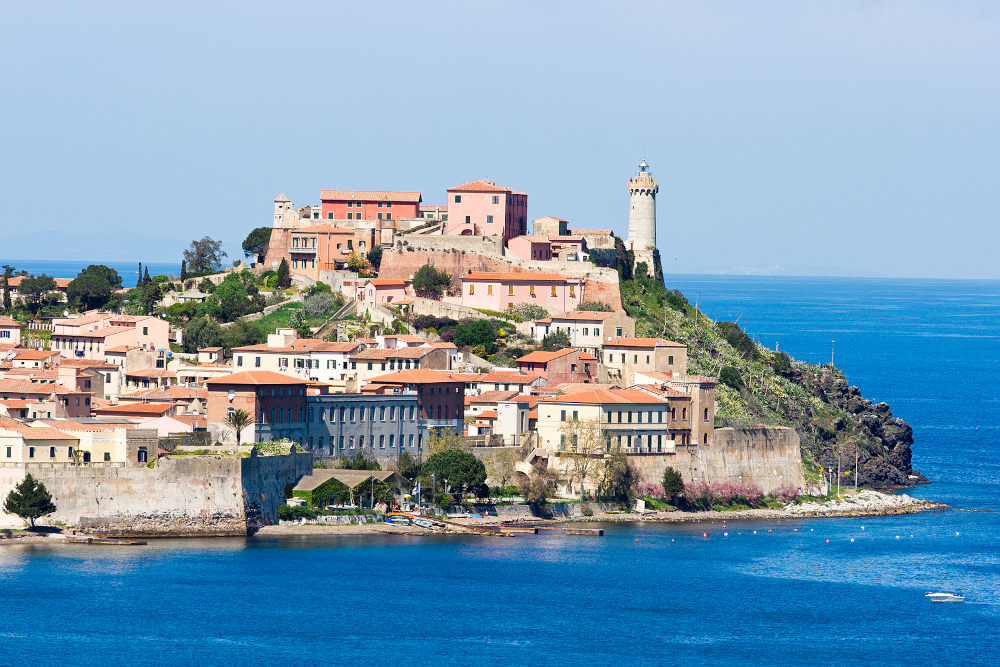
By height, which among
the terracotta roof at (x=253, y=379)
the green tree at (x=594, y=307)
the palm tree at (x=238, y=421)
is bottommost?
the palm tree at (x=238, y=421)

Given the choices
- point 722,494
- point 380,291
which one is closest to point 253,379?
point 722,494

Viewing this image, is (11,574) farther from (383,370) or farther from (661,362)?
(661,362)

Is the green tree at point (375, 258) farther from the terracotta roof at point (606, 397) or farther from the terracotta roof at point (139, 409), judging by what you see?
the terracotta roof at point (139, 409)

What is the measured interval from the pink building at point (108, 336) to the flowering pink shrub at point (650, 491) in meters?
26.0

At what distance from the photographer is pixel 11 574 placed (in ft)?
212

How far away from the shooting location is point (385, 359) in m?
86.4

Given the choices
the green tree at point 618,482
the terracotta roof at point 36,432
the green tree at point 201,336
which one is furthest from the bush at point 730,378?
the terracotta roof at point 36,432

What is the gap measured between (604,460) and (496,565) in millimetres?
12446

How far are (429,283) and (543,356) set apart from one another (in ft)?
40.9

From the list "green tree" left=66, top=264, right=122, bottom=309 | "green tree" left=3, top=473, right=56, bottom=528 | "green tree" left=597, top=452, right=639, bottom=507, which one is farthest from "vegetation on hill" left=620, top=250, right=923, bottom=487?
"green tree" left=3, top=473, right=56, bottom=528

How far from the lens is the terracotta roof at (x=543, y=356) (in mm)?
90938

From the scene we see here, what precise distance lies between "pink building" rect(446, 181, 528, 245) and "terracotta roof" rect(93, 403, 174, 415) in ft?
97.5

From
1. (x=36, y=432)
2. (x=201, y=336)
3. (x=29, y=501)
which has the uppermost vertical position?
(x=201, y=336)

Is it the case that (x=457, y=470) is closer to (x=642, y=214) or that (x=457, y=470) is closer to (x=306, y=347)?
(x=306, y=347)
